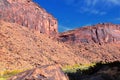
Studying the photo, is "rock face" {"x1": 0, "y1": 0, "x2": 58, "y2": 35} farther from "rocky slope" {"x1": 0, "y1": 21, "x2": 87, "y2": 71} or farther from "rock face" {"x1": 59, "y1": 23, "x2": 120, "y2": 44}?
"rock face" {"x1": 59, "y1": 23, "x2": 120, "y2": 44}

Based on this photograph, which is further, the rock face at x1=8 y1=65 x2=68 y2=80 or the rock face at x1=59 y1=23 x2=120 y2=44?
the rock face at x1=59 y1=23 x2=120 y2=44

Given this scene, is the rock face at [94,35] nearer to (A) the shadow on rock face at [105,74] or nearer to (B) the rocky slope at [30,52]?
(B) the rocky slope at [30,52]

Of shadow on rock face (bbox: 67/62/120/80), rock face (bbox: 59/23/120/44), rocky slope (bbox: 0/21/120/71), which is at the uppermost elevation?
rock face (bbox: 59/23/120/44)

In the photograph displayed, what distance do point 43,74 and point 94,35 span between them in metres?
135

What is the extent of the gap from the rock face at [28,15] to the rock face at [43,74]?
84.2 m

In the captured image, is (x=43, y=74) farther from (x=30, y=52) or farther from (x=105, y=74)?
(x=30, y=52)

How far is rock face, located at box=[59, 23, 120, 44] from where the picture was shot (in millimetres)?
135250

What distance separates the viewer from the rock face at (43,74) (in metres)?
8.99

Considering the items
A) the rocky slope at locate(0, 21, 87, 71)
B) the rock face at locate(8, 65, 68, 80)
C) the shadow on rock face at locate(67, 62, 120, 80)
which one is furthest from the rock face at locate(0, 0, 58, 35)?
the rock face at locate(8, 65, 68, 80)

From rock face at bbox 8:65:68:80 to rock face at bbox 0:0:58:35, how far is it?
276ft

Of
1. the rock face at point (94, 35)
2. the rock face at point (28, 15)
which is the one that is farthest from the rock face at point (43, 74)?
the rock face at point (94, 35)

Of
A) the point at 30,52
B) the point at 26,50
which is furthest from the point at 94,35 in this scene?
the point at 26,50

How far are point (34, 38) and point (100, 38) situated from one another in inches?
2138

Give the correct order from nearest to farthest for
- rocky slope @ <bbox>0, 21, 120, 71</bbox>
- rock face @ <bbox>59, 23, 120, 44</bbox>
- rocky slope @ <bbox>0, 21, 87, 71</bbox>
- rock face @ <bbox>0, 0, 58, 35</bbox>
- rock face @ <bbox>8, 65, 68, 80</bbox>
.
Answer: rock face @ <bbox>8, 65, 68, 80</bbox> < rocky slope @ <bbox>0, 21, 87, 71</bbox> < rocky slope @ <bbox>0, 21, 120, 71</bbox> < rock face @ <bbox>0, 0, 58, 35</bbox> < rock face @ <bbox>59, 23, 120, 44</bbox>
